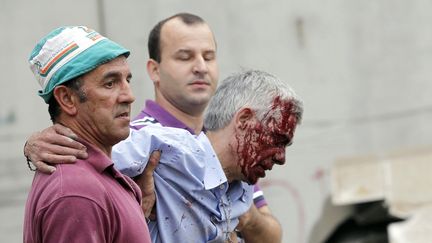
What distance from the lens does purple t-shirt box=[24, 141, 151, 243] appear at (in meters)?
2.73

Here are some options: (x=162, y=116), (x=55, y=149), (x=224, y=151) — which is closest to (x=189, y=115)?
(x=162, y=116)

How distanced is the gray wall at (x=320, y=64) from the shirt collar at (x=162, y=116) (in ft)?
6.15

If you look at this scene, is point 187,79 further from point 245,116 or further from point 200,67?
point 245,116

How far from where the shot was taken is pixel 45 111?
5945 millimetres

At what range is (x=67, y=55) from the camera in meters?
2.96

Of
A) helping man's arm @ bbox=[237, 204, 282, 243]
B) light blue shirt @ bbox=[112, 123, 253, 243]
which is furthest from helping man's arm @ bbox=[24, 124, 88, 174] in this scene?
helping man's arm @ bbox=[237, 204, 282, 243]

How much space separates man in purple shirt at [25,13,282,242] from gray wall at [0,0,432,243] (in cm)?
153

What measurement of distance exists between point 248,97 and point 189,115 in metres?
0.74

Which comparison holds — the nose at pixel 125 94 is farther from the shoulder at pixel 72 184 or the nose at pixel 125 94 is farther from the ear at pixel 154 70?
the ear at pixel 154 70

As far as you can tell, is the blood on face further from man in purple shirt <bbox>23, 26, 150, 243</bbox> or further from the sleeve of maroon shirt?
the sleeve of maroon shirt

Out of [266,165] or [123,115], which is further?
[266,165]

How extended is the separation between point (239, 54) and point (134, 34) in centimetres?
89

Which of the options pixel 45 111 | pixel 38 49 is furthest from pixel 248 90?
pixel 45 111

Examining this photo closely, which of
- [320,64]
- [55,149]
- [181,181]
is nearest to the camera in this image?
[55,149]
